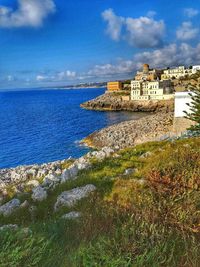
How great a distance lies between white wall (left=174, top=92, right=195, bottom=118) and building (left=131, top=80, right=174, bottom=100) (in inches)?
2273

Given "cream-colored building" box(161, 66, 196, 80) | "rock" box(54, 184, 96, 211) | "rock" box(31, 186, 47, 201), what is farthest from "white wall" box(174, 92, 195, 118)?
"cream-colored building" box(161, 66, 196, 80)

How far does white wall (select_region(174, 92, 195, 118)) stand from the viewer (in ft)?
73.5

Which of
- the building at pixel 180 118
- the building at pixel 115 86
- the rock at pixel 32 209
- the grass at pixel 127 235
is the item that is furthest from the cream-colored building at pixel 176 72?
the grass at pixel 127 235

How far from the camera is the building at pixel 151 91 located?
8256 cm

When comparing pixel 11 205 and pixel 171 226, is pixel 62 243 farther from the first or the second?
pixel 11 205

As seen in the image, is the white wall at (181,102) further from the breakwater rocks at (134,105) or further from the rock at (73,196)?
the breakwater rocks at (134,105)

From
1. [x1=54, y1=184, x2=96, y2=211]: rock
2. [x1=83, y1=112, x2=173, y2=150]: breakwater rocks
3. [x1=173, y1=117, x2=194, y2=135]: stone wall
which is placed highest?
[x1=54, y1=184, x2=96, y2=211]: rock

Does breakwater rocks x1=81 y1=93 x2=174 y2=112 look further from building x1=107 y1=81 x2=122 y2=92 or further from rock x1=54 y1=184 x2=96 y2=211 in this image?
rock x1=54 y1=184 x2=96 y2=211

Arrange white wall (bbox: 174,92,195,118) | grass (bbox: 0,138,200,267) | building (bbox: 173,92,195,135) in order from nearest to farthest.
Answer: grass (bbox: 0,138,200,267) < white wall (bbox: 174,92,195,118) < building (bbox: 173,92,195,135)

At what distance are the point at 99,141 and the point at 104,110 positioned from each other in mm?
44772

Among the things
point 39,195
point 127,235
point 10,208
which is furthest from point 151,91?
point 127,235

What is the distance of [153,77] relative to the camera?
123562mm

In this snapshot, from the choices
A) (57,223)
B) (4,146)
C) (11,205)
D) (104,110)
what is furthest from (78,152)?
(104,110)

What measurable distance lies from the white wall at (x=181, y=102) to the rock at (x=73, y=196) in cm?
1589
